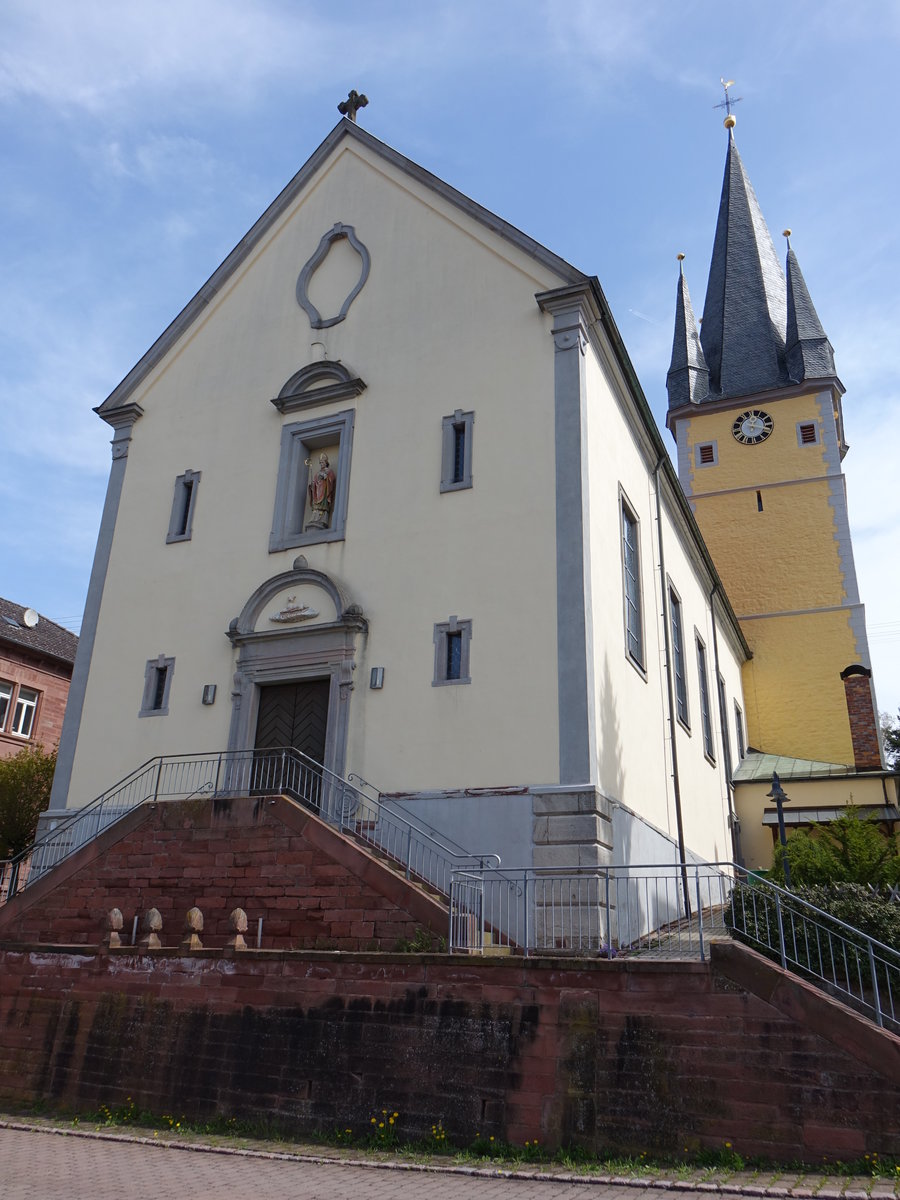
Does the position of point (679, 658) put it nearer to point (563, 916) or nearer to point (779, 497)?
point (563, 916)

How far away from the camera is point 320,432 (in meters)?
18.1

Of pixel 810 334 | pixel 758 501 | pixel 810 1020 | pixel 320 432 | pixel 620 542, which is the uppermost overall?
pixel 810 334

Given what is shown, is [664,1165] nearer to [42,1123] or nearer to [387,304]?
[42,1123]

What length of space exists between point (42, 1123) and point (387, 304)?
549 inches

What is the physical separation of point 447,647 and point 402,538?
2177 mm

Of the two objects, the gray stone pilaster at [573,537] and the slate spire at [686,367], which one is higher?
the slate spire at [686,367]

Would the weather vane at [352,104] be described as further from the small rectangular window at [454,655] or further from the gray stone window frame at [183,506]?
the small rectangular window at [454,655]

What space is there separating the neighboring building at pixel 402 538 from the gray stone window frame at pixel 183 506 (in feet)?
0.15

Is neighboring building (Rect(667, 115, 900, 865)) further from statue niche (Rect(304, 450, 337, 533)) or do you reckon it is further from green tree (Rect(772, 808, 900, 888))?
statue niche (Rect(304, 450, 337, 533))

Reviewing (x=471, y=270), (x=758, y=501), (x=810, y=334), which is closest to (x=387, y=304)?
(x=471, y=270)

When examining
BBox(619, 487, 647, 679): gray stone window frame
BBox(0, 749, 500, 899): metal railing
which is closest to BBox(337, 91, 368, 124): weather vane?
BBox(619, 487, 647, 679): gray stone window frame

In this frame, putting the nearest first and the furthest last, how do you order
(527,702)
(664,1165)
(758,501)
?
1. (664,1165)
2. (527,702)
3. (758,501)

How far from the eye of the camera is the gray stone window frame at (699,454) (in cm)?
3562

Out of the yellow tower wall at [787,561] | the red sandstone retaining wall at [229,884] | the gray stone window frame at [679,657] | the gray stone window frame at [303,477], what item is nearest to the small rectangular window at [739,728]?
the yellow tower wall at [787,561]
